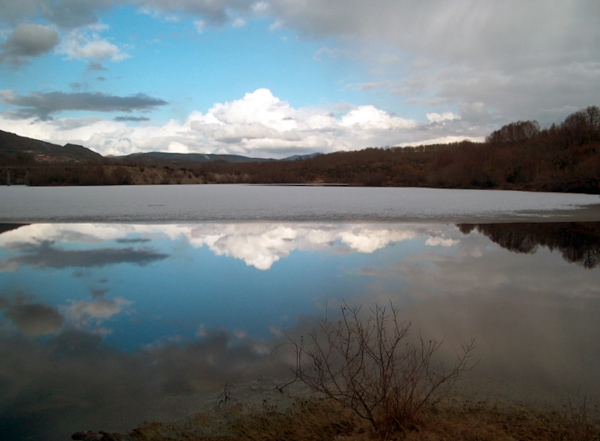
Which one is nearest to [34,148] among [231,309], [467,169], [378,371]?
[467,169]

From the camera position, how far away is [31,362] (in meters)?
5.12

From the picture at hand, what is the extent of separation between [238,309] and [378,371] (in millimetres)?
2859

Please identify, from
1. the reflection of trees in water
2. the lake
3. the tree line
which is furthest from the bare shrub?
the tree line

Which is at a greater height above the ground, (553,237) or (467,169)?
(467,169)

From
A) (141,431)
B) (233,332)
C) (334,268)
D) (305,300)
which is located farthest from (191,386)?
(334,268)

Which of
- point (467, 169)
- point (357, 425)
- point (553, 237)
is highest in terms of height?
point (467, 169)

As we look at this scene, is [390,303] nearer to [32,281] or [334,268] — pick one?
[334,268]

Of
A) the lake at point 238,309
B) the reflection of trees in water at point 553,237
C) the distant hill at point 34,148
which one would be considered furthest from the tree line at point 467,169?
the distant hill at point 34,148

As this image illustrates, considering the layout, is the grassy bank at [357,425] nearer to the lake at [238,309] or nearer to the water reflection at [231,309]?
the lake at [238,309]

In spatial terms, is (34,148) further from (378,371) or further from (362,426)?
(362,426)

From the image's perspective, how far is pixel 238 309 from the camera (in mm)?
7094

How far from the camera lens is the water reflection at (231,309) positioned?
15.0 ft

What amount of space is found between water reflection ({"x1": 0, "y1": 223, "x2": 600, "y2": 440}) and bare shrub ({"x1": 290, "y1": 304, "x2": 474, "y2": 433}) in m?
0.32

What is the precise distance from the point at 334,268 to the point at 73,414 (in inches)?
262
